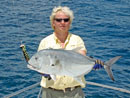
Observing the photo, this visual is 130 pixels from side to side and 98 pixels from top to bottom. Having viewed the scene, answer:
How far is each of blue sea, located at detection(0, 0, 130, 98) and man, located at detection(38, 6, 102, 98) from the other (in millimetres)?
4415

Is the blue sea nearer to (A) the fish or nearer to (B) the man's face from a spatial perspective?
(B) the man's face

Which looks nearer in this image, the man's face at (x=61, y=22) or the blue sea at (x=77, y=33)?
the man's face at (x=61, y=22)

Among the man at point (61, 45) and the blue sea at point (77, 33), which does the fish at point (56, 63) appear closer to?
the man at point (61, 45)

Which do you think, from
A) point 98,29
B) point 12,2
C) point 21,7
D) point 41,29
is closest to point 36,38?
point 41,29

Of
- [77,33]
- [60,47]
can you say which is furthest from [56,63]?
[77,33]

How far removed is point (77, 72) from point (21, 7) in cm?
2009

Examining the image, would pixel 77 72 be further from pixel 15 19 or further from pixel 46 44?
pixel 15 19

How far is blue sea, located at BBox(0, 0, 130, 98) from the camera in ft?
34.4

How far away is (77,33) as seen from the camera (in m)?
17.0

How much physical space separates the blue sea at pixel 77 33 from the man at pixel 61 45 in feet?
14.5

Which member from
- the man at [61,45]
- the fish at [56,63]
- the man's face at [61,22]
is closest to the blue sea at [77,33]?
the man at [61,45]

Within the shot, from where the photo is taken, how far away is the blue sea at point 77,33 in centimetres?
1050

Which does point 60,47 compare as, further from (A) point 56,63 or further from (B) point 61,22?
(A) point 56,63

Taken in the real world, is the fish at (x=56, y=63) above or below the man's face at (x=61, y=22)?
below
